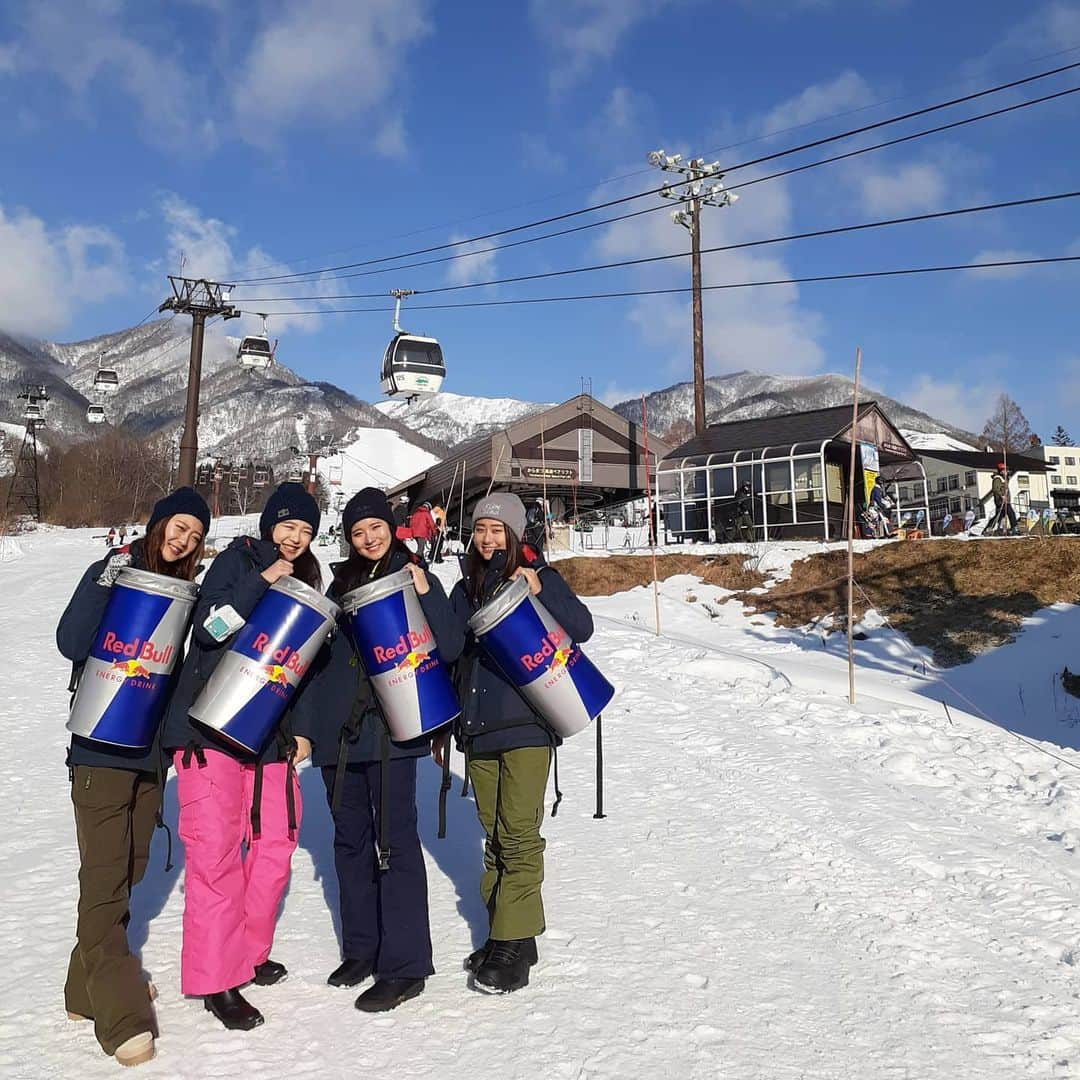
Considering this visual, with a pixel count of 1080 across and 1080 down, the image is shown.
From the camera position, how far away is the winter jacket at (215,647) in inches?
128

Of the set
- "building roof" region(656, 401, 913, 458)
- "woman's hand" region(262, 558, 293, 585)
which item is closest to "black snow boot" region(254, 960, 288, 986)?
"woman's hand" region(262, 558, 293, 585)

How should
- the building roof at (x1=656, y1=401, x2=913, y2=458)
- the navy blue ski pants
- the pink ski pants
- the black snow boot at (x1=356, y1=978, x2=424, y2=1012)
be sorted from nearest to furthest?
the pink ski pants
the black snow boot at (x1=356, y1=978, x2=424, y2=1012)
the navy blue ski pants
the building roof at (x1=656, y1=401, x2=913, y2=458)

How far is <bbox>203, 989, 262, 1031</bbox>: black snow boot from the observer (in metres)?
3.15

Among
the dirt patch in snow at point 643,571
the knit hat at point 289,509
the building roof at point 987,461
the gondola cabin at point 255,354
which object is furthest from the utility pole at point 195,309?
the building roof at point 987,461

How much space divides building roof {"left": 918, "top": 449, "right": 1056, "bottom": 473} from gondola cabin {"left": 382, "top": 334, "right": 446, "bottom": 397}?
5114 centimetres

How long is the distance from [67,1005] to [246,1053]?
75cm

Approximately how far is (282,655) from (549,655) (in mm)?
1040

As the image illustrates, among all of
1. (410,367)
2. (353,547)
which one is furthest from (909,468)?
(353,547)

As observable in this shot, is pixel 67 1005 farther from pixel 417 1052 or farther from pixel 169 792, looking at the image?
pixel 169 792

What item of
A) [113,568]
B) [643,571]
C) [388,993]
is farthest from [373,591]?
[643,571]

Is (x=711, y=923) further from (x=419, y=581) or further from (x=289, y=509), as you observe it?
(x=289, y=509)

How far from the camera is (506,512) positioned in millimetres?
3756

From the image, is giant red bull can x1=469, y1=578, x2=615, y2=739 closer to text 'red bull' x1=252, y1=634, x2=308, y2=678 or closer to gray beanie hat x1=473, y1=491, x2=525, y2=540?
gray beanie hat x1=473, y1=491, x2=525, y2=540

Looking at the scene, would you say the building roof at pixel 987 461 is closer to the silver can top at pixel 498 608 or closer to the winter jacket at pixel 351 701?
the silver can top at pixel 498 608
